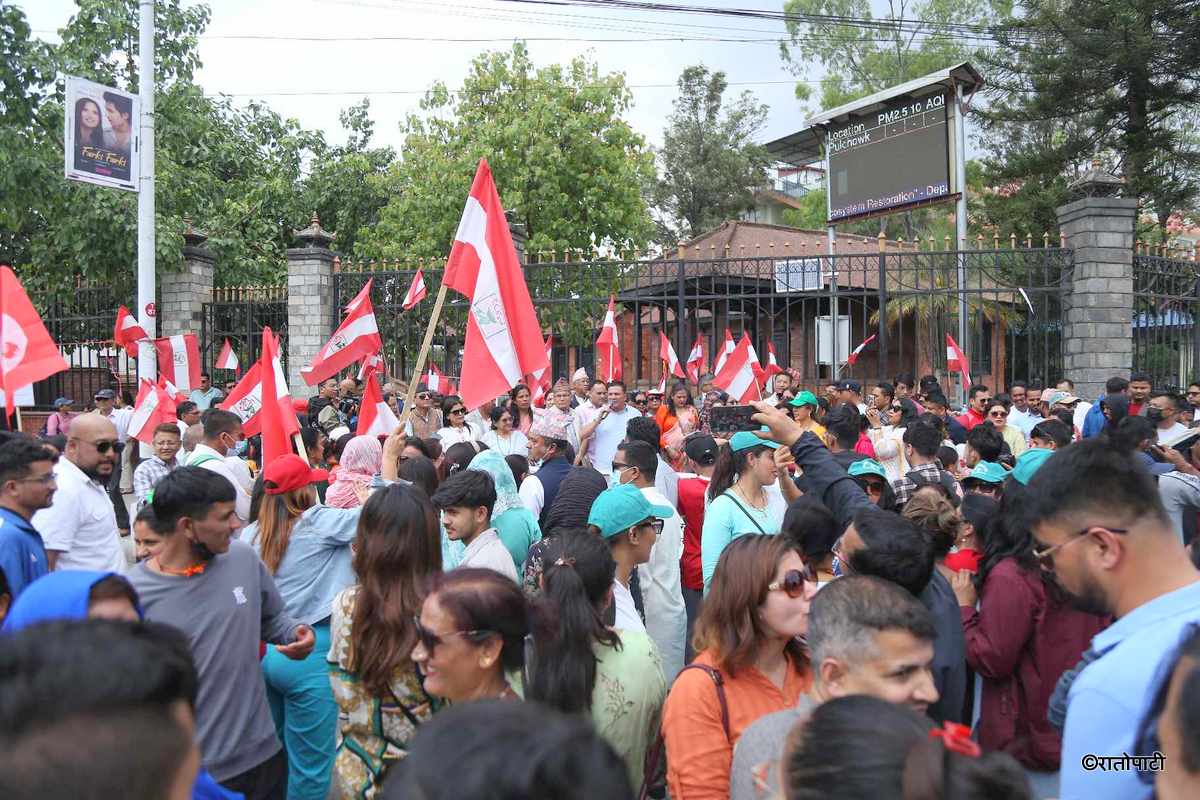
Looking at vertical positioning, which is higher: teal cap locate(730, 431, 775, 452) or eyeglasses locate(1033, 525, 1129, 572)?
teal cap locate(730, 431, 775, 452)

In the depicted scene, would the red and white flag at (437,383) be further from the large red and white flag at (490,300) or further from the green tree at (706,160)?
the green tree at (706,160)

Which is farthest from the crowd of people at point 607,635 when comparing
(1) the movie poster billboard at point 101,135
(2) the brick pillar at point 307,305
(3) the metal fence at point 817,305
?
(2) the brick pillar at point 307,305

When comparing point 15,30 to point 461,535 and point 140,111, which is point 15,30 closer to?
point 140,111

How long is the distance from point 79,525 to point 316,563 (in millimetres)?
1377

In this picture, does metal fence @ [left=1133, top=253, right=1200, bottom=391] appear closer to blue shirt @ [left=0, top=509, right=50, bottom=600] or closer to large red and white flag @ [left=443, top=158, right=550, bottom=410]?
large red and white flag @ [left=443, top=158, right=550, bottom=410]

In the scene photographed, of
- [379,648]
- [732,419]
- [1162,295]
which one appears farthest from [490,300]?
[1162,295]

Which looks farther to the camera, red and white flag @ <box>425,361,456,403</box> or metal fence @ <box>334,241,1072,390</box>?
metal fence @ <box>334,241,1072,390</box>

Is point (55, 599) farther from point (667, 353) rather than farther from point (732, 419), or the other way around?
point (667, 353)

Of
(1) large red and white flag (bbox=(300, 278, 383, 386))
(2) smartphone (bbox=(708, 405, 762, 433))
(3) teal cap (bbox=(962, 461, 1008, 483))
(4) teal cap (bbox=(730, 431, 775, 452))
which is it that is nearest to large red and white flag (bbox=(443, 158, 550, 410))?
(2) smartphone (bbox=(708, 405, 762, 433))

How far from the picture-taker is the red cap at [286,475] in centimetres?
427

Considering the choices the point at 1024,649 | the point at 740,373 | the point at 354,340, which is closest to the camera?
the point at 1024,649

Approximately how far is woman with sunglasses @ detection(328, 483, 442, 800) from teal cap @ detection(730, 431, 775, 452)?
6.70ft

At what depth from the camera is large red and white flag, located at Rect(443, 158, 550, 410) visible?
571cm

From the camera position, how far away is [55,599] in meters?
2.35
